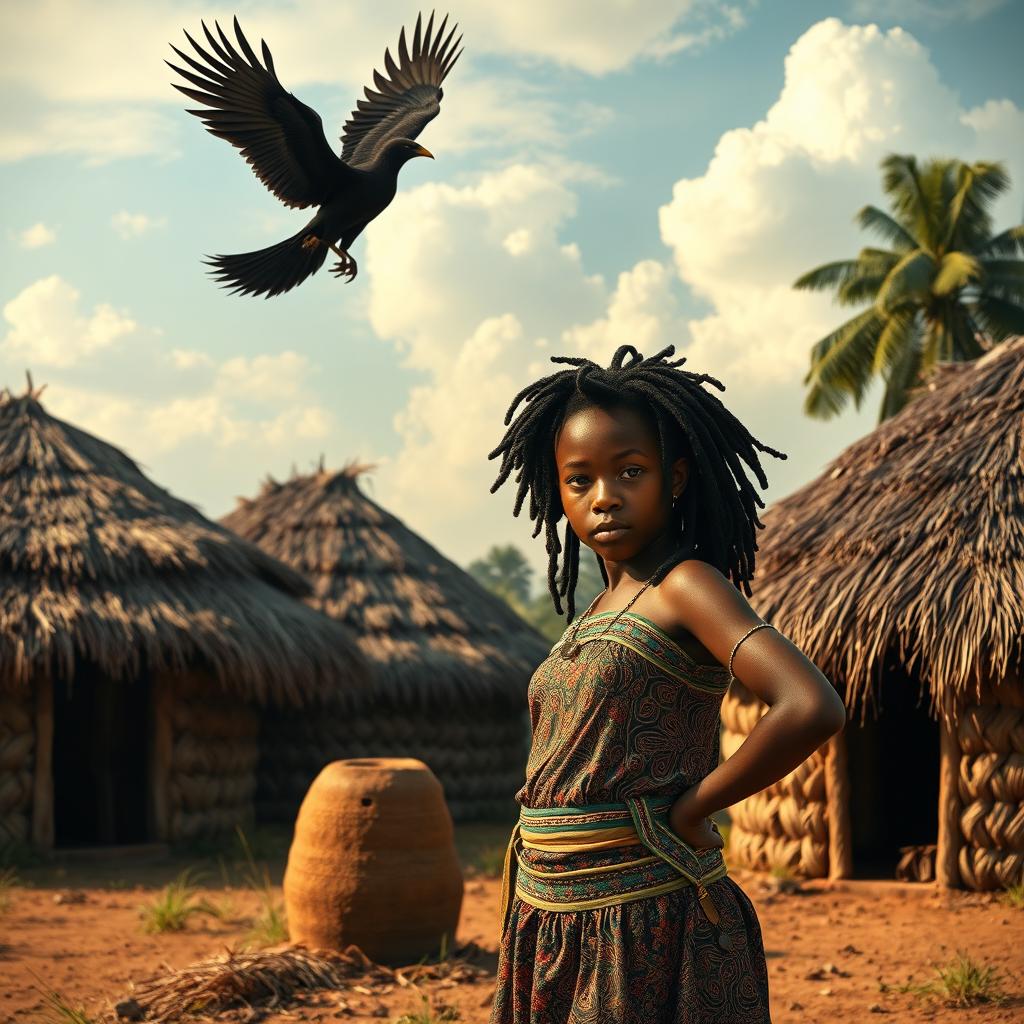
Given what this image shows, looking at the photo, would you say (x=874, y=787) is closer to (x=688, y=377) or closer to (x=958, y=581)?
(x=958, y=581)

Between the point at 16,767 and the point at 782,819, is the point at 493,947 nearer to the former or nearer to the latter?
the point at 782,819

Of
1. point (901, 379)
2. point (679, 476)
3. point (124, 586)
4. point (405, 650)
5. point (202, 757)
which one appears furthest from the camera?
point (901, 379)

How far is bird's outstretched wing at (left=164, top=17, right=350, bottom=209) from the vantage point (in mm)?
2186

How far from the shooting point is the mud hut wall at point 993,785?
7.78 metres

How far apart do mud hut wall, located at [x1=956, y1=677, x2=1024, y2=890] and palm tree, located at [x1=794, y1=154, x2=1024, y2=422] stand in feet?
49.2

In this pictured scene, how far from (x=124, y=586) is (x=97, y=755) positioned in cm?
219

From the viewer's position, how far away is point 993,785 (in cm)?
784

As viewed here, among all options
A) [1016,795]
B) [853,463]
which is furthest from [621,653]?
[853,463]

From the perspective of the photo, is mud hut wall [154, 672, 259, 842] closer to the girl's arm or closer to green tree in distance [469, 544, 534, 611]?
the girl's arm

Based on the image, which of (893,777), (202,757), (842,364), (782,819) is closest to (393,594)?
(202,757)

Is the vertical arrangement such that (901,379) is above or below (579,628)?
above

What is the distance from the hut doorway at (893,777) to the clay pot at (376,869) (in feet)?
12.7

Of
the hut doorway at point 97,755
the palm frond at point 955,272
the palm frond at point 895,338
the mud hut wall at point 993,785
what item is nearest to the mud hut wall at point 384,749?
the hut doorway at point 97,755

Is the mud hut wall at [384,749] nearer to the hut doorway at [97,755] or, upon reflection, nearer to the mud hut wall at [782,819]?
the hut doorway at [97,755]
